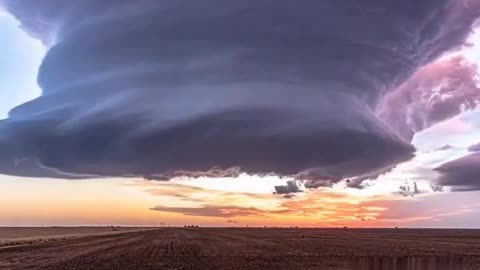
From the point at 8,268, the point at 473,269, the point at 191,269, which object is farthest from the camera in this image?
the point at 8,268

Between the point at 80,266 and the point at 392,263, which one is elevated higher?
the point at 392,263

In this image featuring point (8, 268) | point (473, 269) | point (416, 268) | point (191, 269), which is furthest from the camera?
point (8, 268)

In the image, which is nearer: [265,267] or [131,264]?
[265,267]

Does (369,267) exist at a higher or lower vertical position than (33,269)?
higher

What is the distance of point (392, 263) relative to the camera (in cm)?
1595

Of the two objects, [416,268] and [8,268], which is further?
[8,268]

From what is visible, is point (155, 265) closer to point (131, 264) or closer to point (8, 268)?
point (131, 264)

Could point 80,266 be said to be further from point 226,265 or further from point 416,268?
point 416,268

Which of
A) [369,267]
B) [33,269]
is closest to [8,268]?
[33,269]

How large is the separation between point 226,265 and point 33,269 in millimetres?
19704

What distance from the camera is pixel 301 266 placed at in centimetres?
5694

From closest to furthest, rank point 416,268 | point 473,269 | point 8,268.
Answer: point 416,268
point 473,269
point 8,268

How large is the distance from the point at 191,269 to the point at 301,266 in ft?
38.2

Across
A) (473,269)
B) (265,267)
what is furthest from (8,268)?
(473,269)
